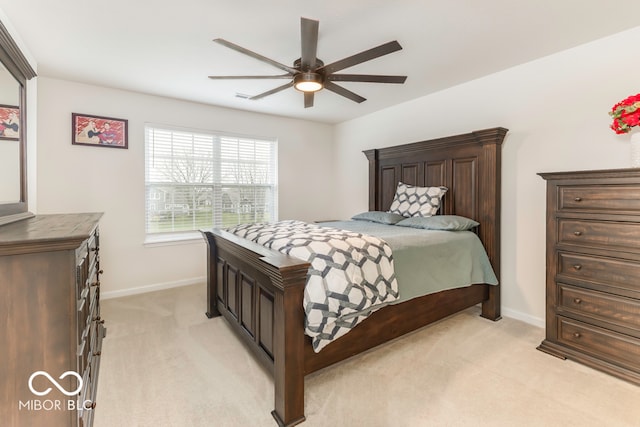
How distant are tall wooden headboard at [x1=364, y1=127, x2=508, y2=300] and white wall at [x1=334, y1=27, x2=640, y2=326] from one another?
0.55 ft

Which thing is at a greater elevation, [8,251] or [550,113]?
[550,113]

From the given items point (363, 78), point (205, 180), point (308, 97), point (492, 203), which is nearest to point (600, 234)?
point (492, 203)

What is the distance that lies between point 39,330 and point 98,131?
2984 mm

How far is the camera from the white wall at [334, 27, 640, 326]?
2.32 metres

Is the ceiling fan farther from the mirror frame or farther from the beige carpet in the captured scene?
the beige carpet

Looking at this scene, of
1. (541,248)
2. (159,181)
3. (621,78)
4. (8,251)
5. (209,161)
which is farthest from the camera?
(209,161)

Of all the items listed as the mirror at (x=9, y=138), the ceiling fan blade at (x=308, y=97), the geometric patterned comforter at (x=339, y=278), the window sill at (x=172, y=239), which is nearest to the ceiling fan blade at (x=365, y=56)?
the ceiling fan blade at (x=308, y=97)

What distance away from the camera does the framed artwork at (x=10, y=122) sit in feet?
5.86

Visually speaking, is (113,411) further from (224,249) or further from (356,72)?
(356,72)

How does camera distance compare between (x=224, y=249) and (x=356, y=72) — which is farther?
(x=356, y=72)

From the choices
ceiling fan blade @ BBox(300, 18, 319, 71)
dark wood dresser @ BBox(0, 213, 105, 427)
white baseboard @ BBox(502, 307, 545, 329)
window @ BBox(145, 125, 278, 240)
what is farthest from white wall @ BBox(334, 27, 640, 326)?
dark wood dresser @ BBox(0, 213, 105, 427)

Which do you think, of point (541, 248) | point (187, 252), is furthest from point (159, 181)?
point (541, 248)

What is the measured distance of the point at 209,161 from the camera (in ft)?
13.5

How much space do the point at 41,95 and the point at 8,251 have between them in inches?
120
